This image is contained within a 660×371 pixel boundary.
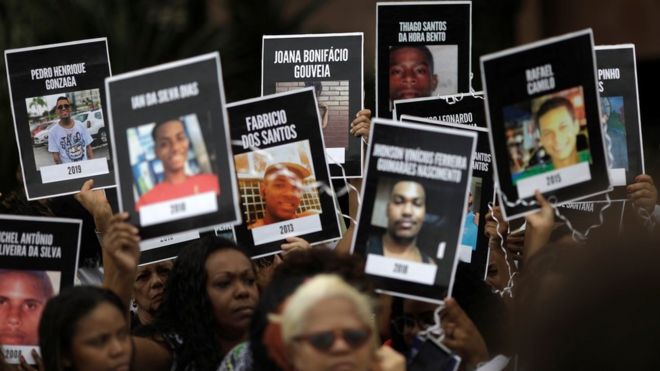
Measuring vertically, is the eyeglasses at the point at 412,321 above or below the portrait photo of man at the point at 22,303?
below

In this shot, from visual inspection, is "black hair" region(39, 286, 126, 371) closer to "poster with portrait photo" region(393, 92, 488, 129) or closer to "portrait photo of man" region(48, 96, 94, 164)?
"portrait photo of man" region(48, 96, 94, 164)

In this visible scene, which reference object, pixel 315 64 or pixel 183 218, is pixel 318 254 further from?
pixel 315 64

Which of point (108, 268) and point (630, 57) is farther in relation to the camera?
point (630, 57)

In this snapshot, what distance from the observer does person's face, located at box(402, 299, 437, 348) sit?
178 inches

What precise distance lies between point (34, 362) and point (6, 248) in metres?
0.41

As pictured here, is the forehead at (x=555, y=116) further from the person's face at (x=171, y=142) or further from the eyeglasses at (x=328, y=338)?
the eyeglasses at (x=328, y=338)

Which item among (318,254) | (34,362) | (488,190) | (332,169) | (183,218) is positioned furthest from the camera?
(332,169)

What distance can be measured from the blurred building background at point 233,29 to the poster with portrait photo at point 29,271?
5.02m

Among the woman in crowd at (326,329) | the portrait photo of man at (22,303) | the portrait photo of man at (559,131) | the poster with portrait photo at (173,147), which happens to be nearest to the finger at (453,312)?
the portrait photo of man at (559,131)

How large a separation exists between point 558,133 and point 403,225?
0.62m

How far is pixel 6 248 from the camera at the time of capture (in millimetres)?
4637

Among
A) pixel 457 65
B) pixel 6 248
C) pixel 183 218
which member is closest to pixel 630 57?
pixel 457 65

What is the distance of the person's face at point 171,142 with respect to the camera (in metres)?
4.12

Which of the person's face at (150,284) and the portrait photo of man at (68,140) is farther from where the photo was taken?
the person's face at (150,284)
